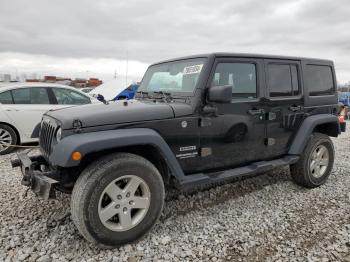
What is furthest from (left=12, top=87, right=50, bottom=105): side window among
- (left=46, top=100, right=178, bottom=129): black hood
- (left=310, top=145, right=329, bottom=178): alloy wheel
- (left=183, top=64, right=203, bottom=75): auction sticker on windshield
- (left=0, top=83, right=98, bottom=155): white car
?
(left=310, top=145, right=329, bottom=178): alloy wheel

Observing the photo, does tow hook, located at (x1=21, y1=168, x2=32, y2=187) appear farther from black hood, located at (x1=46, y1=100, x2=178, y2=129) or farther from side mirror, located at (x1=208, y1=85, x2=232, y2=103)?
side mirror, located at (x1=208, y1=85, x2=232, y2=103)

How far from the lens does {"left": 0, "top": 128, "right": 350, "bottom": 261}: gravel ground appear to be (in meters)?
2.78

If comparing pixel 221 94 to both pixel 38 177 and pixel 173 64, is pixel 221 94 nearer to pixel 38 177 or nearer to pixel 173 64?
pixel 173 64

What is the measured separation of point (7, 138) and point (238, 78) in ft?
17.4

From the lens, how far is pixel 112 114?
2.87 meters

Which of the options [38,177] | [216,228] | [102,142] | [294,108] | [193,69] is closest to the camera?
[102,142]

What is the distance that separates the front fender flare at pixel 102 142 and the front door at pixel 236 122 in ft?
2.04

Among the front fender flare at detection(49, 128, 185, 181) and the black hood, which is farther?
the black hood

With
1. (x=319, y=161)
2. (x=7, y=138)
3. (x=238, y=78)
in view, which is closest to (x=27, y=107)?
(x=7, y=138)

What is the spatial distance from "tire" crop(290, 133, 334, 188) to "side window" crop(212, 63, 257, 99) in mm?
1368

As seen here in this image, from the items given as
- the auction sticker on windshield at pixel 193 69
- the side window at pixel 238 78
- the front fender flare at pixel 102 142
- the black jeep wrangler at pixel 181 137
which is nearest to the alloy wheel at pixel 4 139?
the black jeep wrangler at pixel 181 137

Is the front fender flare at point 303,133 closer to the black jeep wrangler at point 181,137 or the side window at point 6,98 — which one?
the black jeep wrangler at point 181,137

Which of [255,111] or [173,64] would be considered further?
[173,64]

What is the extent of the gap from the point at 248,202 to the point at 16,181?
3515 millimetres
